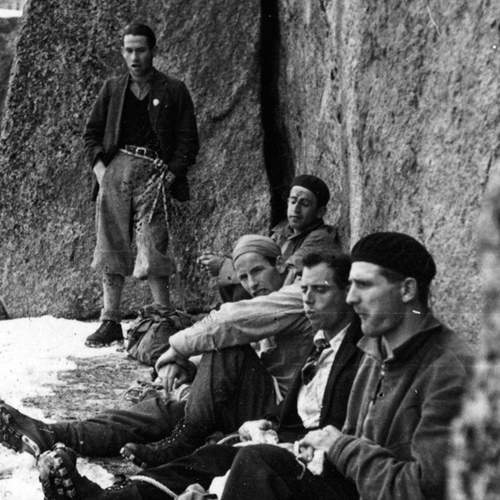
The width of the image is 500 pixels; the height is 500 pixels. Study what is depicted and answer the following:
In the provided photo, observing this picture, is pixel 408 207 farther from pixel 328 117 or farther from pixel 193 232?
pixel 193 232

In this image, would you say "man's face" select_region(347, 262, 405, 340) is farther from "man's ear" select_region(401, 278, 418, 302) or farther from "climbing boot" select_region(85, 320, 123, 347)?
"climbing boot" select_region(85, 320, 123, 347)

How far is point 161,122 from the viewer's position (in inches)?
267

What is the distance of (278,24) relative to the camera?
27.1 ft

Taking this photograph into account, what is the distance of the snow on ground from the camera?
164 inches

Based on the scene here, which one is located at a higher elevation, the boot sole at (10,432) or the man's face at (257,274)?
the man's face at (257,274)

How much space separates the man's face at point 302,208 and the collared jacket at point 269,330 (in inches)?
59.1

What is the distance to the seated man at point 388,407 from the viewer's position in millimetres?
2594

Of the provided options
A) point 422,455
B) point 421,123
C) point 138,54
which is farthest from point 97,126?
point 422,455

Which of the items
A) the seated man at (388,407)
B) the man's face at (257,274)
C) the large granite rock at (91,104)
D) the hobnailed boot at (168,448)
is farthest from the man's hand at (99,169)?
the seated man at (388,407)

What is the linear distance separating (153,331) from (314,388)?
285 centimetres

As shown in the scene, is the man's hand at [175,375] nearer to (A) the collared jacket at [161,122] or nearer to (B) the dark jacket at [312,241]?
(B) the dark jacket at [312,241]

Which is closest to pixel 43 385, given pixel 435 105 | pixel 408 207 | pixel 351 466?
pixel 408 207

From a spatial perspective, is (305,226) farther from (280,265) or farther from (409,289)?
(409,289)

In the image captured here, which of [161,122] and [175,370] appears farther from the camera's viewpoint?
[161,122]
